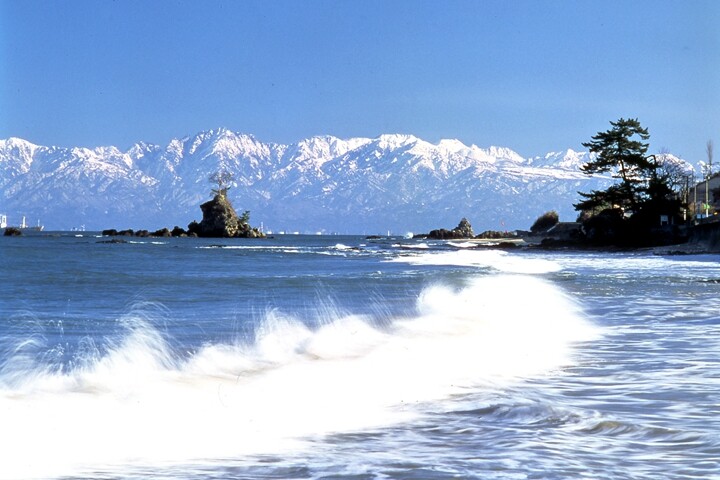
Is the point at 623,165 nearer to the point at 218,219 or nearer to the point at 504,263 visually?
the point at 504,263

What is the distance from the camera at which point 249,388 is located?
29.9ft

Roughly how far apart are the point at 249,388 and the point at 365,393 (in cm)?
122

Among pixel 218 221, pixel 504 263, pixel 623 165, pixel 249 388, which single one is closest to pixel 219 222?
pixel 218 221

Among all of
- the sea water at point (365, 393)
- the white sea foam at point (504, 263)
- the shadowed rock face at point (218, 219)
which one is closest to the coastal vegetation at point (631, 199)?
the white sea foam at point (504, 263)

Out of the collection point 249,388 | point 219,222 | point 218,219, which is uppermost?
point 218,219

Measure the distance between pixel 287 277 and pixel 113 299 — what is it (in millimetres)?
12983

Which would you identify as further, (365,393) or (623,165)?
(623,165)

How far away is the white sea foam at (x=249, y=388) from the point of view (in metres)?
6.52

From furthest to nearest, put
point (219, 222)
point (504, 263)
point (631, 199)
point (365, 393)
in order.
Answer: point (219, 222)
point (631, 199)
point (504, 263)
point (365, 393)

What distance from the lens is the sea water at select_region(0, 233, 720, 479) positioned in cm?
593

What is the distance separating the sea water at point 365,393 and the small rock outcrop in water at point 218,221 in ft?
500

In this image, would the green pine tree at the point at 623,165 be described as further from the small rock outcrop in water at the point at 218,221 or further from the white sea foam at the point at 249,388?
the small rock outcrop in water at the point at 218,221

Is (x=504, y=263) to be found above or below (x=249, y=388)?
above

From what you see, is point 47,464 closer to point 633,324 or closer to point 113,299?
point 633,324
